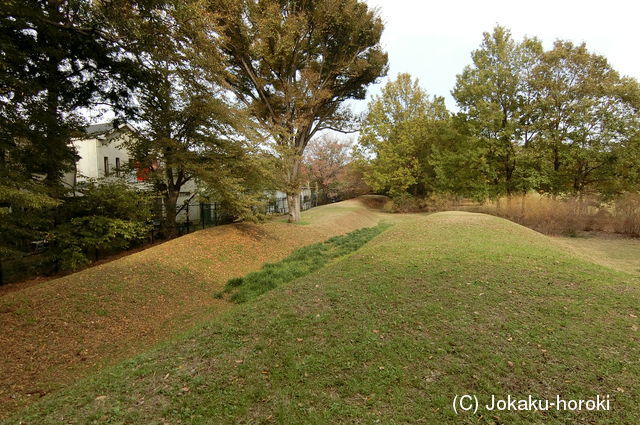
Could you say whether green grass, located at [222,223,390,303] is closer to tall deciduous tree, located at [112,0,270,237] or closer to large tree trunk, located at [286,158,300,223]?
tall deciduous tree, located at [112,0,270,237]

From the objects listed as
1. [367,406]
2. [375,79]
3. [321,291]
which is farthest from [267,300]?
[375,79]

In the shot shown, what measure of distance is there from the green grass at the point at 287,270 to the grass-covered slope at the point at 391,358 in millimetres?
1905

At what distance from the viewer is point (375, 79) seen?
19.3 metres

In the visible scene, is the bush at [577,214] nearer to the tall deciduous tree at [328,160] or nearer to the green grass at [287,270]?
the green grass at [287,270]

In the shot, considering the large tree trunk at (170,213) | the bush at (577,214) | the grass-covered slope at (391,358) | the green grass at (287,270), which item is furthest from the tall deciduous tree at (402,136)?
the grass-covered slope at (391,358)

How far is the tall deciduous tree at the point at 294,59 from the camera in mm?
13867

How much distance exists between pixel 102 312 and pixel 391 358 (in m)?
5.41

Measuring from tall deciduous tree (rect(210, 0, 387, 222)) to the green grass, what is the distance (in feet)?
15.8

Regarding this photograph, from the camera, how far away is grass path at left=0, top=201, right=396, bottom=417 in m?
4.18

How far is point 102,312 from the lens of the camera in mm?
5707

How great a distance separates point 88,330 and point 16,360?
101 centimetres

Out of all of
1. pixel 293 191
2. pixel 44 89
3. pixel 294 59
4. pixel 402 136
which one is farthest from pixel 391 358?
pixel 402 136

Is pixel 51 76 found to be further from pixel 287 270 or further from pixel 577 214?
pixel 577 214

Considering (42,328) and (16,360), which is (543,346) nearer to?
(16,360)
